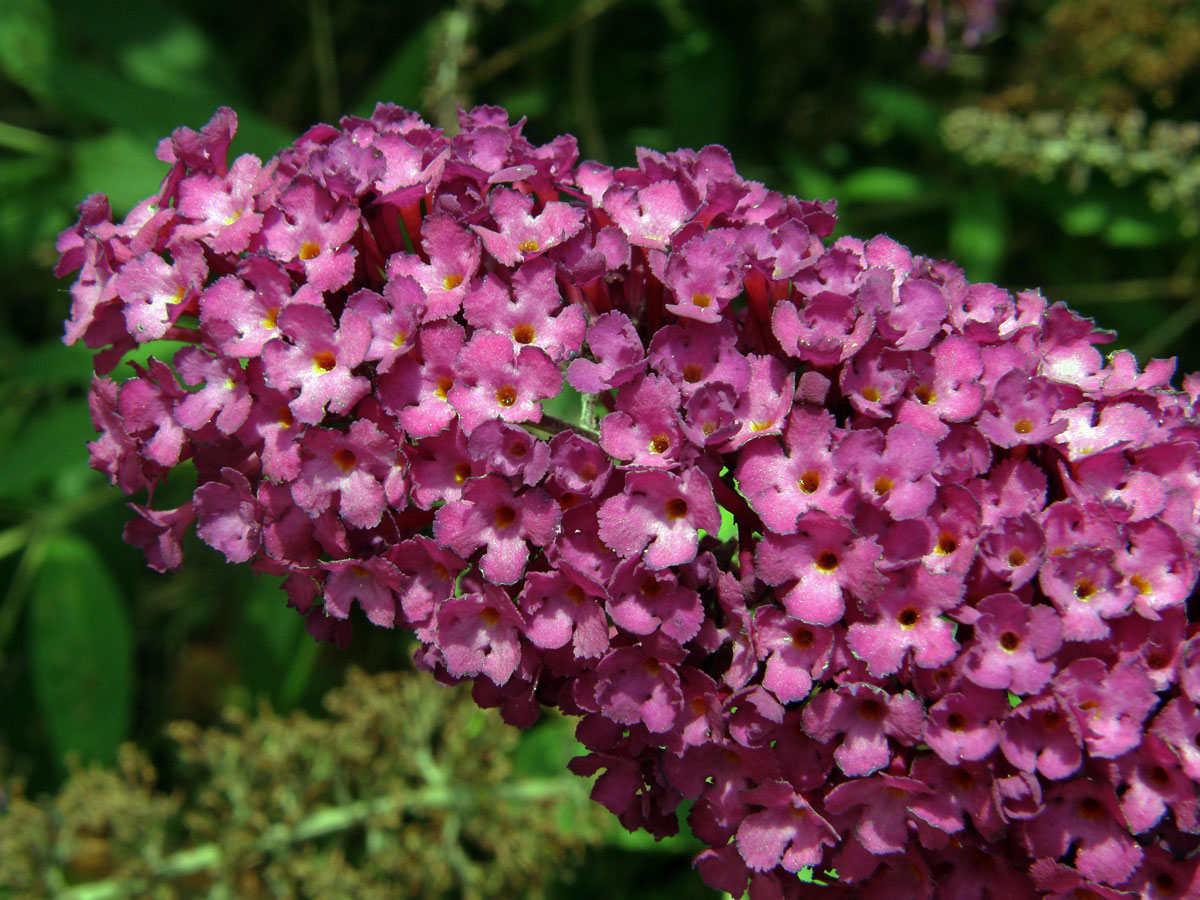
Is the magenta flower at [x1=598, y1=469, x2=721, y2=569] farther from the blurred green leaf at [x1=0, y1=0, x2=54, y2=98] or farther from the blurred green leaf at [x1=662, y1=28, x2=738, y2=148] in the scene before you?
the blurred green leaf at [x1=0, y1=0, x2=54, y2=98]

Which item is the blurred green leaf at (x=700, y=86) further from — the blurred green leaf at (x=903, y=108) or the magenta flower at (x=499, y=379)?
the magenta flower at (x=499, y=379)

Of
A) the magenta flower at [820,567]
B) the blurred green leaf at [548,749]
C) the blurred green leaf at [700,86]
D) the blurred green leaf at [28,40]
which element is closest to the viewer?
the magenta flower at [820,567]

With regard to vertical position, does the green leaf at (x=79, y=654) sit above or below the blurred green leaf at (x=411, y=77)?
below

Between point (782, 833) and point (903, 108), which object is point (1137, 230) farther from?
point (782, 833)

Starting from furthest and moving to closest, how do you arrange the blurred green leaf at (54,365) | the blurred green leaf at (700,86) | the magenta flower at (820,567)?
the blurred green leaf at (700,86), the blurred green leaf at (54,365), the magenta flower at (820,567)

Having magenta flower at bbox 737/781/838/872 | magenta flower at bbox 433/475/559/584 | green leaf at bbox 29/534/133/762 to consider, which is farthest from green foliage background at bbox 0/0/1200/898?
magenta flower at bbox 433/475/559/584

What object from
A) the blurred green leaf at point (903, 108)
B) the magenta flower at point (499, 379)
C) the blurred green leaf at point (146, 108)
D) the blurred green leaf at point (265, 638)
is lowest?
the blurred green leaf at point (265, 638)

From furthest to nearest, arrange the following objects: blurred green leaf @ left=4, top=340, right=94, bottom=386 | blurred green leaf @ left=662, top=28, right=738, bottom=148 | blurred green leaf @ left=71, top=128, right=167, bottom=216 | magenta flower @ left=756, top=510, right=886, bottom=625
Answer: blurred green leaf @ left=662, top=28, right=738, bottom=148 → blurred green leaf @ left=71, top=128, right=167, bottom=216 → blurred green leaf @ left=4, top=340, right=94, bottom=386 → magenta flower @ left=756, top=510, right=886, bottom=625

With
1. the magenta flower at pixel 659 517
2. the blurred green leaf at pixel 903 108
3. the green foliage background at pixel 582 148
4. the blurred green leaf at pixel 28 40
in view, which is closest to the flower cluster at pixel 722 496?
the magenta flower at pixel 659 517
